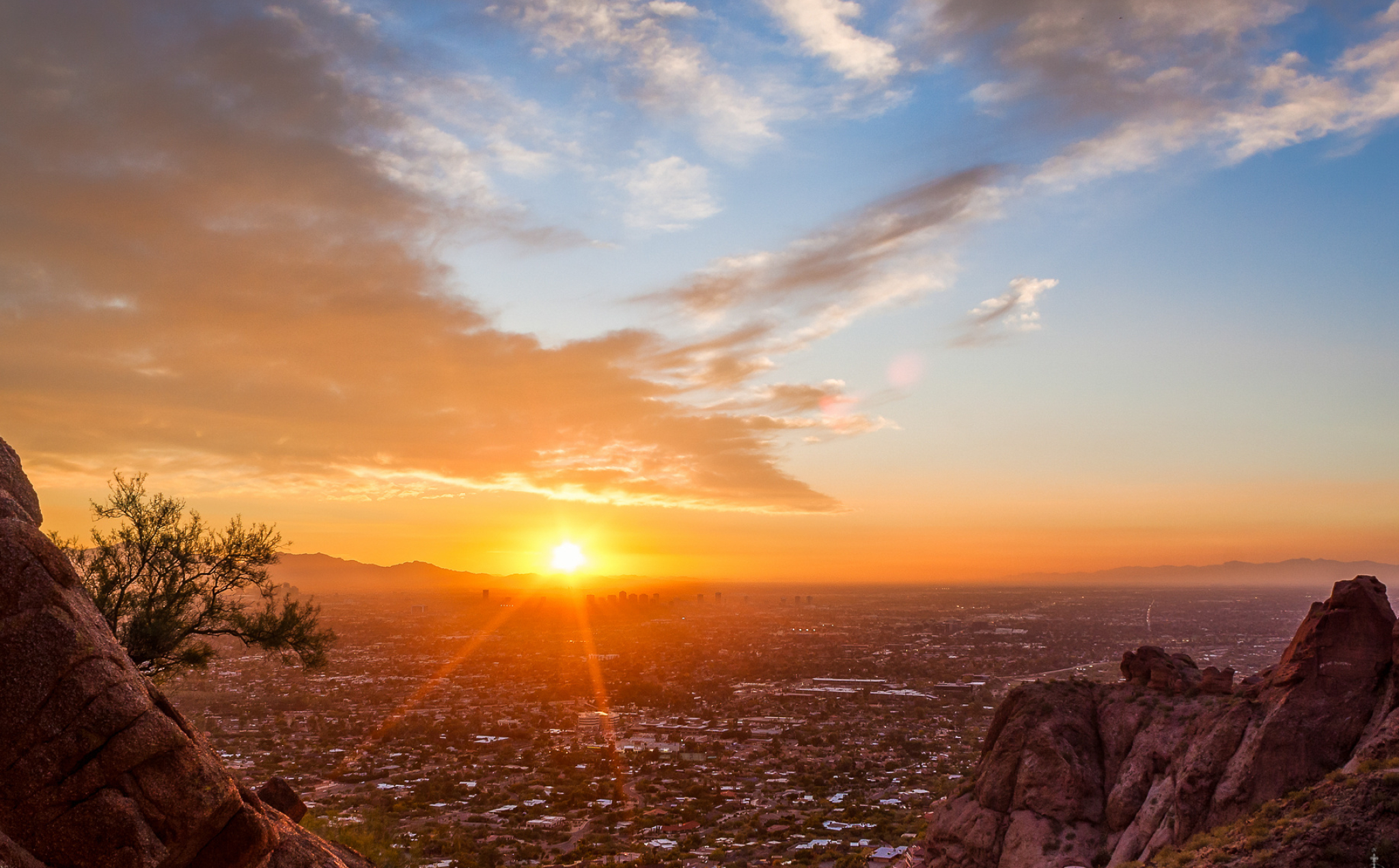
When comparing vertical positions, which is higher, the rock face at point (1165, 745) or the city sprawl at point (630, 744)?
the rock face at point (1165, 745)

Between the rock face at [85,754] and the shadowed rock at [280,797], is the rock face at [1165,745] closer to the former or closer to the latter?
the shadowed rock at [280,797]

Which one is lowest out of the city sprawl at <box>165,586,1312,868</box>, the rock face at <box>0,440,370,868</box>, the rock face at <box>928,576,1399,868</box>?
the city sprawl at <box>165,586,1312,868</box>

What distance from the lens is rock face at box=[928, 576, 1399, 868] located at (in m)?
22.5

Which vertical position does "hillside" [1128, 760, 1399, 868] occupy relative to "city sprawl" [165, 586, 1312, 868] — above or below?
above

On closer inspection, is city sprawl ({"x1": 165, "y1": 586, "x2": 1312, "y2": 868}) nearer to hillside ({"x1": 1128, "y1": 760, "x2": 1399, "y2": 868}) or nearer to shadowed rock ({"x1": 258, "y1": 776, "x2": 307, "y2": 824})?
hillside ({"x1": 1128, "y1": 760, "x2": 1399, "y2": 868})

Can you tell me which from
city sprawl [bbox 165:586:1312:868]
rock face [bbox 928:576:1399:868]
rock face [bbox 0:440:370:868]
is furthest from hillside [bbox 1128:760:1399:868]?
rock face [bbox 0:440:370:868]

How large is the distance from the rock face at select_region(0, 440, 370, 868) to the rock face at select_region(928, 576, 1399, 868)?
26.9 meters

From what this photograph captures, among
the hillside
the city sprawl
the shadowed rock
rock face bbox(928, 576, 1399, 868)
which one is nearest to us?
the hillside

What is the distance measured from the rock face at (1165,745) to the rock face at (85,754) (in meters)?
26.9

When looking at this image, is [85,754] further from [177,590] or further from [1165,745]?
[1165,745]

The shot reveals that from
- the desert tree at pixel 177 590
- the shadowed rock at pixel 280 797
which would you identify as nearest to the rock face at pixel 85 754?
the shadowed rock at pixel 280 797

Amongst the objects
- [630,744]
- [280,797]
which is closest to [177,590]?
[280,797]

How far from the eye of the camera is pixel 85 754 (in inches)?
415

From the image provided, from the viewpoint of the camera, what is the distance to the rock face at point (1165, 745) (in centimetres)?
2253
